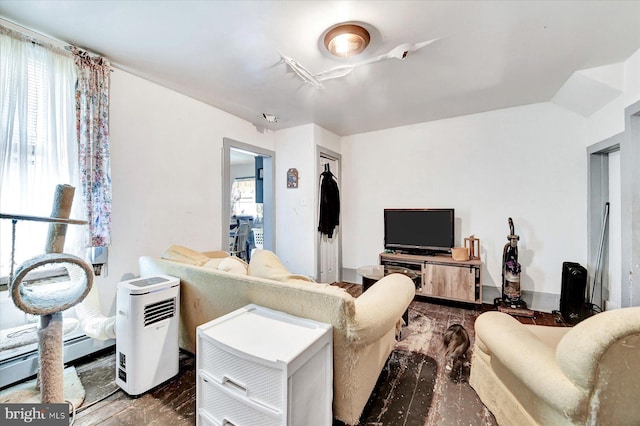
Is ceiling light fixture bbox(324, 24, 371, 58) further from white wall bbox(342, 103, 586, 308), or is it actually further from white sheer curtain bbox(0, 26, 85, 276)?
white wall bbox(342, 103, 586, 308)

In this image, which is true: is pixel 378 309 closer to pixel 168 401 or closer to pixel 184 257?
pixel 168 401

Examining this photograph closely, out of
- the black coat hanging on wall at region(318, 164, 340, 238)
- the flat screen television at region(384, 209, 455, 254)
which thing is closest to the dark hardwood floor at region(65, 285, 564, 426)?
the flat screen television at region(384, 209, 455, 254)

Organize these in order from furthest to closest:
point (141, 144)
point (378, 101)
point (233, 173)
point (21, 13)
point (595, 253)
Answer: point (233, 173) < point (378, 101) < point (595, 253) < point (141, 144) < point (21, 13)

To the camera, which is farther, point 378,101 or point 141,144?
point 378,101

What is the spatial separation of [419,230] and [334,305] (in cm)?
250

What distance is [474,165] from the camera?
3.24 meters

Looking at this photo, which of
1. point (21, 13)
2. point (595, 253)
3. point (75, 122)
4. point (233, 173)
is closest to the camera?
point (21, 13)

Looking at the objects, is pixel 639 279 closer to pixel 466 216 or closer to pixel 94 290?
pixel 466 216

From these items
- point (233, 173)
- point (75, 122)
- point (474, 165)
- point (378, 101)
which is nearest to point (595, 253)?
point (474, 165)

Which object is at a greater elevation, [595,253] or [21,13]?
[21,13]

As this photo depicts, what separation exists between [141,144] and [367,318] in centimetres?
245

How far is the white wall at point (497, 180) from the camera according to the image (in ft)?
9.22

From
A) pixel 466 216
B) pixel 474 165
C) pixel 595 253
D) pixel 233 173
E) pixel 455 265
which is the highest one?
pixel 233 173

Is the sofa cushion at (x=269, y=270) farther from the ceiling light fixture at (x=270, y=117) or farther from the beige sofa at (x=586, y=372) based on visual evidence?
the ceiling light fixture at (x=270, y=117)
